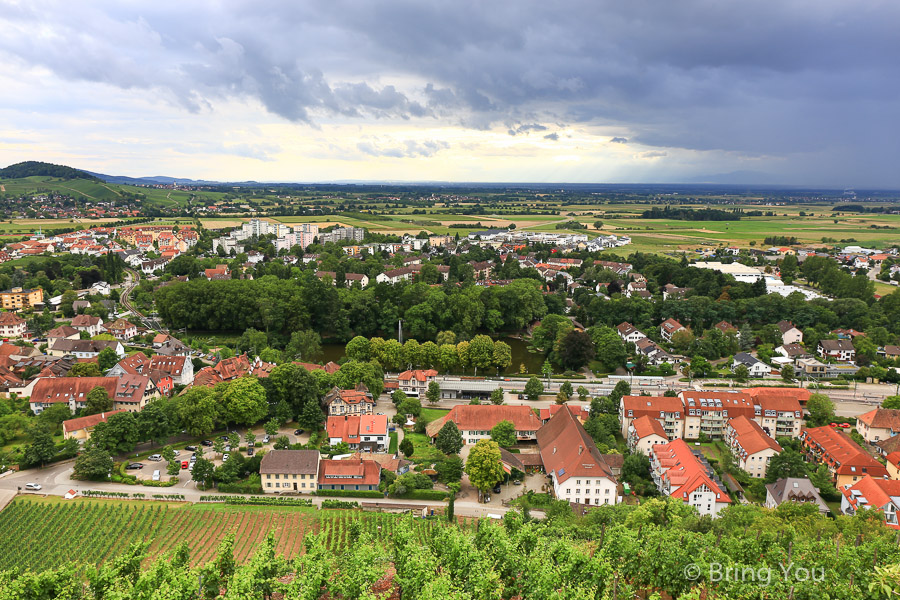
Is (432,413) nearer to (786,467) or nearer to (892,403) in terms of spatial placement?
(786,467)

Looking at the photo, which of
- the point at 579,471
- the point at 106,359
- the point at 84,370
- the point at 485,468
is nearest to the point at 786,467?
the point at 579,471

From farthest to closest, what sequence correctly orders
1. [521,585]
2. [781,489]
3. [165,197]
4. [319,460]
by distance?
[165,197] < [319,460] < [781,489] < [521,585]

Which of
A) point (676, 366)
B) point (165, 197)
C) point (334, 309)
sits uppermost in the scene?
point (165, 197)

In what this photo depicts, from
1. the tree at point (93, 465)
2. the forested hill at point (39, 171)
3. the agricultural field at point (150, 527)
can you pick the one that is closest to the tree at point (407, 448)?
the agricultural field at point (150, 527)

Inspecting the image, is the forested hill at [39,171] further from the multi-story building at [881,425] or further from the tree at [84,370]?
the multi-story building at [881,425]

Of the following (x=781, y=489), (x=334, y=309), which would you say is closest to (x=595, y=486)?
(x=781, y=489)

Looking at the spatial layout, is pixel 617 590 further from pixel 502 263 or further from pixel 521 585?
pixel 502 263
